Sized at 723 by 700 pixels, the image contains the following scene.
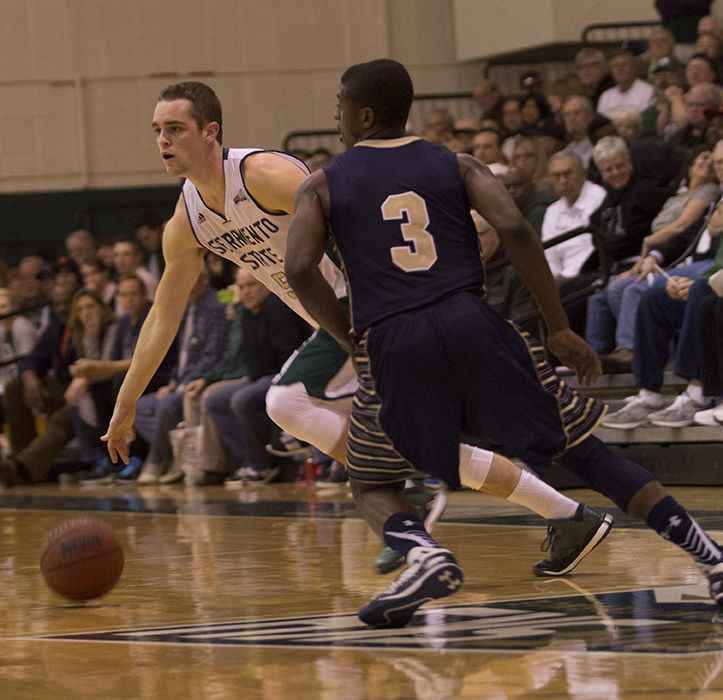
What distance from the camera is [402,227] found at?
3.71m

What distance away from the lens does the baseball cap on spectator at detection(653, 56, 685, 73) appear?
1161 centimetres

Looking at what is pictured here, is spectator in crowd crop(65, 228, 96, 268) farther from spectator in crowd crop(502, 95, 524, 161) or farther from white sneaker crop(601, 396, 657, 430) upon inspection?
white sneaker crop(601, 396, 657, 430)

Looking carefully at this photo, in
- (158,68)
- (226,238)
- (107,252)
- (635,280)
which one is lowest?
(635,280)

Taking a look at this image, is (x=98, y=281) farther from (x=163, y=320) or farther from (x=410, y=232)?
(x=410, y=232)

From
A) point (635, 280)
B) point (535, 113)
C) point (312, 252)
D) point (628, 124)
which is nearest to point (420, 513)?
point (312, 252)

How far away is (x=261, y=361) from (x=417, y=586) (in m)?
6.44

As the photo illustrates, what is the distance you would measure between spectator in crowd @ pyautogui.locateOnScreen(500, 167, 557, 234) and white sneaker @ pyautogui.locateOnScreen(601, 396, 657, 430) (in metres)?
1.92

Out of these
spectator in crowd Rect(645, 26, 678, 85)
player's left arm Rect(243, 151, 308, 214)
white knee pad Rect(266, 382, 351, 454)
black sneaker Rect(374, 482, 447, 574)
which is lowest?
black sneaker Rect(374, 482, 447, 574)

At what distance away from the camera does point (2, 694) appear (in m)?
3.23

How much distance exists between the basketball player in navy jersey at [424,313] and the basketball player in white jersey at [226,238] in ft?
2.46

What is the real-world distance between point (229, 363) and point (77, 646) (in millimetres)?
6788

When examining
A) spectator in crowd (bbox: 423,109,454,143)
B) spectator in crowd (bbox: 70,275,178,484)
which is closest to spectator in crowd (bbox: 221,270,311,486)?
spectator in crowd (bbox: 70,275,178,484)

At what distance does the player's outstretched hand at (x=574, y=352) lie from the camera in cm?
374

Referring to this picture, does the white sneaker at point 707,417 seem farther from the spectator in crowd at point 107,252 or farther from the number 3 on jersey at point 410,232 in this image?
the spectator in crowd at point 107,252
